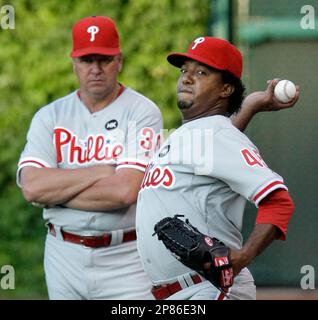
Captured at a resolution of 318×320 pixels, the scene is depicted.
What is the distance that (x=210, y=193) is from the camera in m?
3.36

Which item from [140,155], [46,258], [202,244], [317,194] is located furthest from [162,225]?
[317,194]

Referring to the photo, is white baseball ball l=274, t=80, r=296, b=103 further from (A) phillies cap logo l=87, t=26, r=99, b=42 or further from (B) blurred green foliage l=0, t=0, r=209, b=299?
(B) blurred green foliage l=0, t=0, r=209, b=299

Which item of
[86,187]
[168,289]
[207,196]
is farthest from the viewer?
[86,187]

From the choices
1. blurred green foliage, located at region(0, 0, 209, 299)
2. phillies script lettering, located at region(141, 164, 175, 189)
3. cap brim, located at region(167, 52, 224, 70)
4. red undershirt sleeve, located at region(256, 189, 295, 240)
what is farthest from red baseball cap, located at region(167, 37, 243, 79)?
blurred green foliage, located at region(0, 0, 209, 299)

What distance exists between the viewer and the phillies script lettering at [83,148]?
4.10 meters

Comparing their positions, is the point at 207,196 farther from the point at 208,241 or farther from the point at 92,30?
the point at 92,30

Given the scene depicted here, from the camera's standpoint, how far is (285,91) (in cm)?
372

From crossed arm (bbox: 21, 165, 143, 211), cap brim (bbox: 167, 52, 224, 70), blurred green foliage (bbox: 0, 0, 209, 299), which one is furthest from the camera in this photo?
blurred green foliage (bbox: 0, 0, 209, 299)

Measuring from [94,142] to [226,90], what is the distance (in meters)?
0.75

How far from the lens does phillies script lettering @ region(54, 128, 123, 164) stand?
4.10 metres

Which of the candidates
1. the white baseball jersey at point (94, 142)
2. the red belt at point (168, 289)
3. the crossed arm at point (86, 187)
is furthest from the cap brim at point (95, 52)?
the red belt at point (168, 289)

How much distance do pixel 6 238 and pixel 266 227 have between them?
2.18 metres

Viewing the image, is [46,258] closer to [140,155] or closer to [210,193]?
[140,155]

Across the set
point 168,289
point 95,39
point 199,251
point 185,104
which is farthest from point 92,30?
point 199,251
